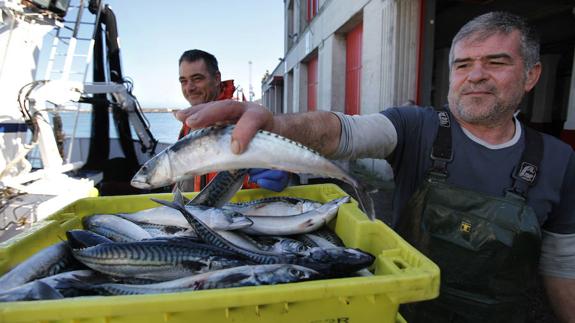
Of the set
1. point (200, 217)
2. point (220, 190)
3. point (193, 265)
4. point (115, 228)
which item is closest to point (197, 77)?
point (220, 190)

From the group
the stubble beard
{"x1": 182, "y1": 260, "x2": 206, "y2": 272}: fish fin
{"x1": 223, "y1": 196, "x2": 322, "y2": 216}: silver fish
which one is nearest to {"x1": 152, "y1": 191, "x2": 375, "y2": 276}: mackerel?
{"x1": 182, "y1": 260, "x2": 206, "y2": 272}: fish fin

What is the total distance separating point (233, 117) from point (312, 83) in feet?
48.8

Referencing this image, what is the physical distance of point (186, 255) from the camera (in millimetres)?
1304

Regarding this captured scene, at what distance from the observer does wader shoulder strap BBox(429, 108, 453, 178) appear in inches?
70.6

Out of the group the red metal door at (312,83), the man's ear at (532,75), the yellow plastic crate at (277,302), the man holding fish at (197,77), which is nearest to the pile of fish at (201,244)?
the yellow plastic crate at (277,302)

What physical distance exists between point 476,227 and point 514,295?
0.38 meters

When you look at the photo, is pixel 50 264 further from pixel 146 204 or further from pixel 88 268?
pixel 146 204

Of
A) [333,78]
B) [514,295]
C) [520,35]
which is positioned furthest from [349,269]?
[333,78]

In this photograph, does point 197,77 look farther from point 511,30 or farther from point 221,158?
point 511,30

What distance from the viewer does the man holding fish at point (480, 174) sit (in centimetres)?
163

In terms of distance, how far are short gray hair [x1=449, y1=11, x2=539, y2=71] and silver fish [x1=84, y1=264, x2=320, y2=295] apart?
1.54 meters

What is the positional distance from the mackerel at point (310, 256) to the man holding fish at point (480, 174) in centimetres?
51

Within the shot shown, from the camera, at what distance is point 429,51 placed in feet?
21.1

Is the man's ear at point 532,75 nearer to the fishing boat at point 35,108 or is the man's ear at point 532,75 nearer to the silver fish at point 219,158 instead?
the silver fish at point 219,158
